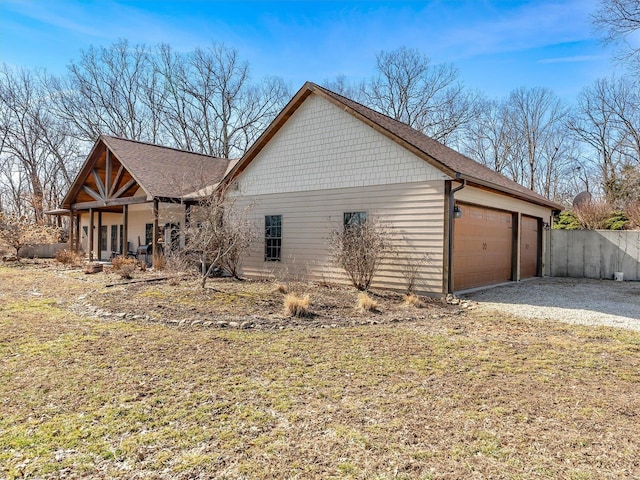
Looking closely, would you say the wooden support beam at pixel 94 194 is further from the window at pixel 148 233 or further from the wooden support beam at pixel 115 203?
the window at pixel 148 233

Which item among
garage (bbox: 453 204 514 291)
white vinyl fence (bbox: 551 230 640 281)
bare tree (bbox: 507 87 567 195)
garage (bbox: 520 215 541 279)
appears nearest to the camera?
garage (bbox: 453 204 514 291)

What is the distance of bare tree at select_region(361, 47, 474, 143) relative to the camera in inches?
1155

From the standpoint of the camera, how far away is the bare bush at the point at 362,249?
9.80m

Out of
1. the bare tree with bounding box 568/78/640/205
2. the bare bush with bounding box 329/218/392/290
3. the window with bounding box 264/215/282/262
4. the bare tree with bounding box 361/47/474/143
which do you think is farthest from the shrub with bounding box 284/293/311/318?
the bare tree with bounding box 361/47/474/143

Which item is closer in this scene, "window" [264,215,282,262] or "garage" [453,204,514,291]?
"garage" [453,204,514,291]

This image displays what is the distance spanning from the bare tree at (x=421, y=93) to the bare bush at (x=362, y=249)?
21.7m

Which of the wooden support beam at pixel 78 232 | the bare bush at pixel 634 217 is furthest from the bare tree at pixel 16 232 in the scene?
the bare bush at pixel 634 217

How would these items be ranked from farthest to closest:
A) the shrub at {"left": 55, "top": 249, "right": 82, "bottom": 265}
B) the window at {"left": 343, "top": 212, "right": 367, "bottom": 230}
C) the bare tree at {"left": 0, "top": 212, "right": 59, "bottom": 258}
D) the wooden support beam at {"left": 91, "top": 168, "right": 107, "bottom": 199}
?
the bare tree at {"left": 0, "top": 212, "right": 59, "bottom": 258} → the shrub at {"left": 55, "top": 249, "right": 82, "bottom": 265} → the wooden support beam at {"left": 91, "top": 168, "right": 107, "bottom": 199} → the window at {"left": 343, "top": 212, "right": 367, "bottom": 230}

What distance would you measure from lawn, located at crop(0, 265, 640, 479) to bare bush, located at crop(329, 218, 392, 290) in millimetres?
3543

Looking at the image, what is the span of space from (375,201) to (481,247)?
3.37 metres

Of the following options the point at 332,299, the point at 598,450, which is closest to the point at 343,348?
the point at 598,450

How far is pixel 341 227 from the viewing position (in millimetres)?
11109

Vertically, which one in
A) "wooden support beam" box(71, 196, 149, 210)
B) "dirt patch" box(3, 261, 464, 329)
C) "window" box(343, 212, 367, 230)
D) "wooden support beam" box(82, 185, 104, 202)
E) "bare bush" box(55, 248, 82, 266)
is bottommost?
"dirt patch" box(3, 261, 464, 329)

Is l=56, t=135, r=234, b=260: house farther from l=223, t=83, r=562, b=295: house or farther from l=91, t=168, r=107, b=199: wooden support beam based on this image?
l=223, t=83, r=562, b=295: house
